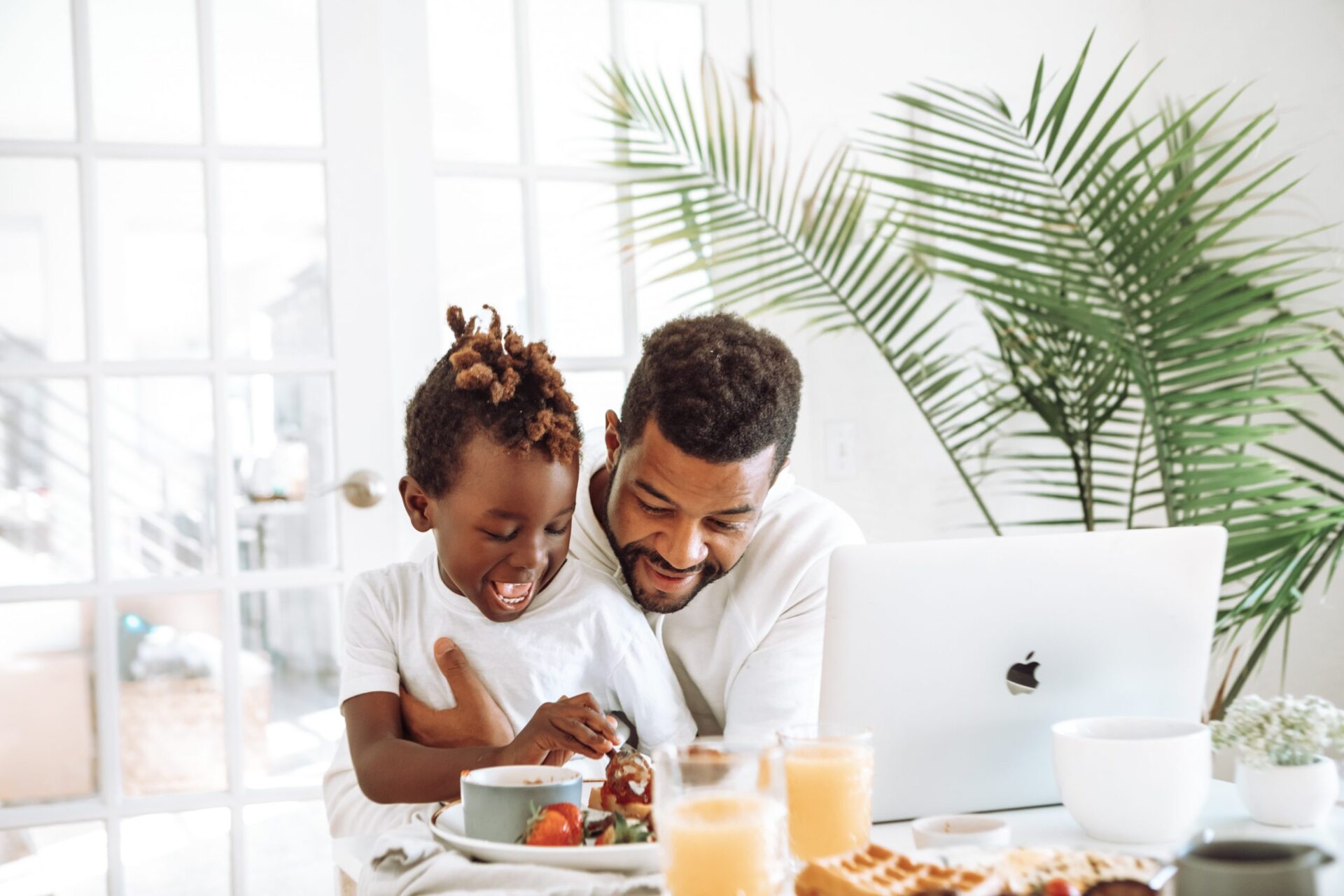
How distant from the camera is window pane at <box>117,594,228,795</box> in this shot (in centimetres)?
230

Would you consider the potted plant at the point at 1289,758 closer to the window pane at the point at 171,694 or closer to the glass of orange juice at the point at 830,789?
the glass of orange juice at the point at 830,789

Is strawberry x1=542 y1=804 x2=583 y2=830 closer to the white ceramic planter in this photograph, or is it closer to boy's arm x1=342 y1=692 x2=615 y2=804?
boy's arm x1=342 y1=692 x2=615 y2=804

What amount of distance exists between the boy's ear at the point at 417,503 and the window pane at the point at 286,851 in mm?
1205

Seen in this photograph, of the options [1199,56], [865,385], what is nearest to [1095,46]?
[1199,56]

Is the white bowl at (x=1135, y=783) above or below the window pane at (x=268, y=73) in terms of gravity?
below

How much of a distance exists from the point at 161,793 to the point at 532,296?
1242 millimetres

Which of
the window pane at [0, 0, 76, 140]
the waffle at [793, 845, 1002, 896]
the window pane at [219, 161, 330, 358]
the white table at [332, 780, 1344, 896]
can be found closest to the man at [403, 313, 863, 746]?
the white table at [332, 780, 1344, 896]

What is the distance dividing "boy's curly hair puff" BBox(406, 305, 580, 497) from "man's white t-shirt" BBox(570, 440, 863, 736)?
0.28 meters

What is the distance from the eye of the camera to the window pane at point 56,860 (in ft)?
7.34

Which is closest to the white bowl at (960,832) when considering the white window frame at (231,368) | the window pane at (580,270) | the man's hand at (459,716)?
the man's hand at (459,716)

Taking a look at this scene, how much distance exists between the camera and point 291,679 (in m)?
2.40

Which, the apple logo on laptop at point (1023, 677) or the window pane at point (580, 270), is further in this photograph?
the window pane at point (580, 270)

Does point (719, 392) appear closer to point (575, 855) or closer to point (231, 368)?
point (575, 855)

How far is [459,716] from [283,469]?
48.8 inches
